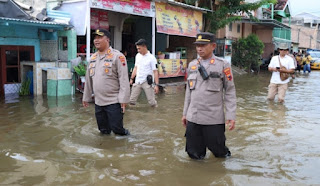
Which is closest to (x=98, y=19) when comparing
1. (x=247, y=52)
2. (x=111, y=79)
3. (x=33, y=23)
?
(x=33, y=23)

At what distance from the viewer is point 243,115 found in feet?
25.1

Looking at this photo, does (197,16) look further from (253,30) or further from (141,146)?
(253,30)

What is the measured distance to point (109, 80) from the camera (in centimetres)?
496

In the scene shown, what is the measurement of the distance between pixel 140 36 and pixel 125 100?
11.3m

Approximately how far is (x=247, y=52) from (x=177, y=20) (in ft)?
33.1

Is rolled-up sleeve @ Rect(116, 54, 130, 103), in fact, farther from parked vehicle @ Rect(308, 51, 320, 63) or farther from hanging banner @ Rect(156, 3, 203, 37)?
parked vehicle @ Rect(308, 51, 320, 63)

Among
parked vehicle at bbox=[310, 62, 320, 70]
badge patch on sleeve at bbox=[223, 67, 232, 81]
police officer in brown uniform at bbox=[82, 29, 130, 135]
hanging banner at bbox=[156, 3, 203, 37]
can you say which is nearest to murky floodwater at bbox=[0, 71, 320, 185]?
police officer in brown uniform at bbox=[82, 29, 130, 135]

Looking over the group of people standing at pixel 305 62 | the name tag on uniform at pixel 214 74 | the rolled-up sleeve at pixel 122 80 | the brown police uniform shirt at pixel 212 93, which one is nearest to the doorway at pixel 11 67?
the rolled-up sleeve at pixel 122 80

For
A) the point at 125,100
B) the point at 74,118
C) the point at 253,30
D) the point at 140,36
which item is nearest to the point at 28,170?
the point at 125,100

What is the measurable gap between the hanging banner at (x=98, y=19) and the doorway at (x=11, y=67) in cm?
343

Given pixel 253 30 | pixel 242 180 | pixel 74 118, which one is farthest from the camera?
pixel 253 30

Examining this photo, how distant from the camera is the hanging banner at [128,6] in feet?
34.6

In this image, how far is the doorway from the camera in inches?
390

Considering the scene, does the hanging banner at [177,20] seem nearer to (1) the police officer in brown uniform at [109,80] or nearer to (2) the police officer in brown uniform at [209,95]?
(1) the police officer in brown uniform at [109,80]
